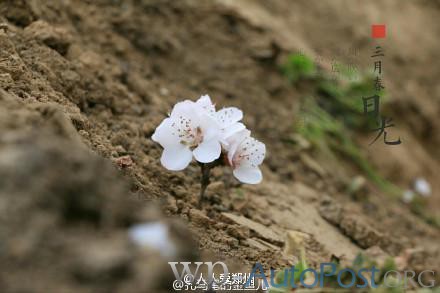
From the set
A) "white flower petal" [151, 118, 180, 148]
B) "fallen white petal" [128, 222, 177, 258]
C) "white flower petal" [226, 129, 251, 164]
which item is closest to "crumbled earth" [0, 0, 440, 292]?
"fallen white petal" [128, 222, 177, 258]

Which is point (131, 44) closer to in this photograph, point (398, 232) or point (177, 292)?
point (398, 232)

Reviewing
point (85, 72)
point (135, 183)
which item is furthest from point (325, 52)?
point (135, 183)

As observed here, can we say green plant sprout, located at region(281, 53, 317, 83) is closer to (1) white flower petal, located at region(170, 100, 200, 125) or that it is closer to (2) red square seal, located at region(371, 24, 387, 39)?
(2) red square seal, located at region(371, 24, 387, 39)

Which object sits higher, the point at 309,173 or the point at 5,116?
the point at 309,173

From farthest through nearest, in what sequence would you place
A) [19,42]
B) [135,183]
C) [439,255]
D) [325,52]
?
[325,52] < [439,255] < [19,42] < [135,183]

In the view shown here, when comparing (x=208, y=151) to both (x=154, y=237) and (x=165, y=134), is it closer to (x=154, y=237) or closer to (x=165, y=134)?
(x=165, y=134)

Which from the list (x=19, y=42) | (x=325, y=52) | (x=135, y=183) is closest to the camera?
(x=135, y=183)

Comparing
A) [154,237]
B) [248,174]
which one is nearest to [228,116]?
[248,174]

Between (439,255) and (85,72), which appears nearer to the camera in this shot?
(85,72)

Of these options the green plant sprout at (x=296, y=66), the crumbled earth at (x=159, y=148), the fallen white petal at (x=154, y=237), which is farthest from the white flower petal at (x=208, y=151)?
the green plant sprout at (x=296, y=66)
